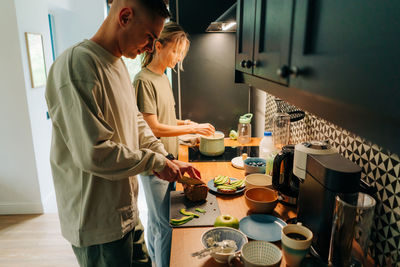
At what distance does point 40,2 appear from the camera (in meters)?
3.16

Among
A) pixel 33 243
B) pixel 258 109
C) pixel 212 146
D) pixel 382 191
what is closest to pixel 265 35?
pixel 382 191

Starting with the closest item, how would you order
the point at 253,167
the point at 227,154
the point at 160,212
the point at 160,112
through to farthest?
the point at 253,167 → the point at 160,212 → the point at 160,112 → the point at 227,154

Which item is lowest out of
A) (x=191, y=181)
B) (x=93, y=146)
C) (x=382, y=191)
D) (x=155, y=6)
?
(x=191, y=181)

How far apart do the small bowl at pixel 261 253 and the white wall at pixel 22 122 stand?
2.82 metres

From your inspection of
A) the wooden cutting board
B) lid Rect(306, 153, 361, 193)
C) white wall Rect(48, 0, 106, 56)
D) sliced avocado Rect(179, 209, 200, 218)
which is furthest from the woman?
white wall Rect(48, 0, 106, 56)

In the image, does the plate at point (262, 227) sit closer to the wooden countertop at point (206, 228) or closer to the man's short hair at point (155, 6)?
the wooden countertop at point (206, 228)

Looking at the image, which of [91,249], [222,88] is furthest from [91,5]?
[91,249]

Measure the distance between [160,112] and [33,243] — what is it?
1749 mm

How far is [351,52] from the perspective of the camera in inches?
21.4

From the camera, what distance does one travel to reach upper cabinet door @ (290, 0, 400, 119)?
444mm

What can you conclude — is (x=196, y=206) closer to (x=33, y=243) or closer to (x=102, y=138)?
(x=102, y=138)

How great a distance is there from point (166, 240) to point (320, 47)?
1594mm

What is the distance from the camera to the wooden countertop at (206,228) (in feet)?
3.40

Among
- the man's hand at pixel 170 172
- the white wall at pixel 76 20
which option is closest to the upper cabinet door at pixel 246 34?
the man's hand at pixel 170 172
